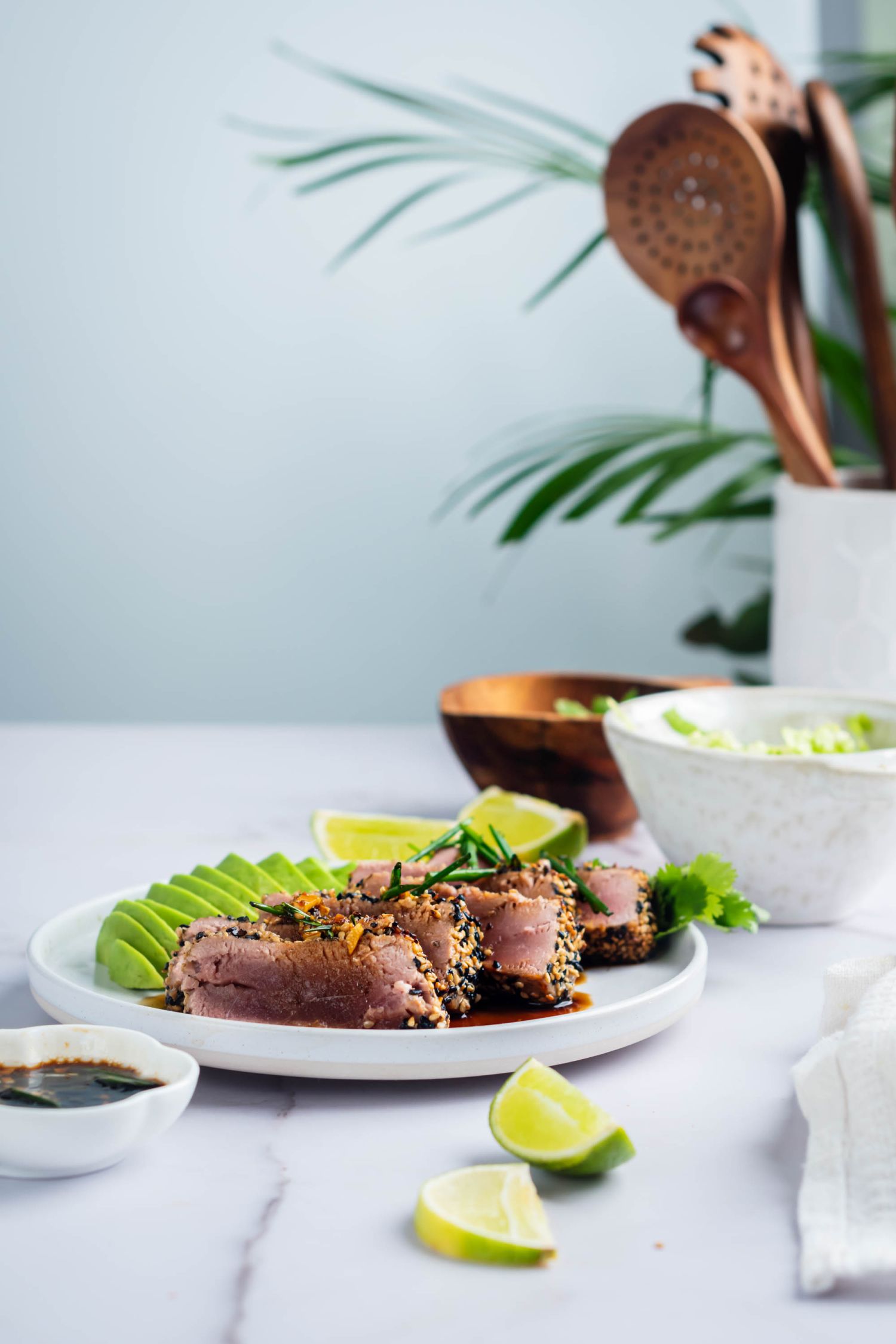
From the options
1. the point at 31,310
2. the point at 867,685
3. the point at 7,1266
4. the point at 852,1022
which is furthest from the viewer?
the point at 31,310

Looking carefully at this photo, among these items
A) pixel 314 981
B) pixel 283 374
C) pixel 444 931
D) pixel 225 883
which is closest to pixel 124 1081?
pixel 314 981

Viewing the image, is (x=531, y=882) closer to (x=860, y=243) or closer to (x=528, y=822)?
(x=528, y=822)

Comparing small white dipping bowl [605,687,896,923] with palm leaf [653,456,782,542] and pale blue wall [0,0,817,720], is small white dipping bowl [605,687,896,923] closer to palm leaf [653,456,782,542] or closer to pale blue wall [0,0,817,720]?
palm leaf [653,456,782,542]

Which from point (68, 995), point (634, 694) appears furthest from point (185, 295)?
point (68, 995)

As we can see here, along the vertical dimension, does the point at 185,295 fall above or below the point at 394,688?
above

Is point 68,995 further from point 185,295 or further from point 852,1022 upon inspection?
point 185,295

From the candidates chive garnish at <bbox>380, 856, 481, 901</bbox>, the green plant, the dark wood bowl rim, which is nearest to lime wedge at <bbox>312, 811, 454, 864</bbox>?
the dark wood bowl rim
